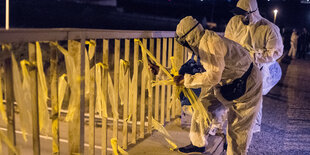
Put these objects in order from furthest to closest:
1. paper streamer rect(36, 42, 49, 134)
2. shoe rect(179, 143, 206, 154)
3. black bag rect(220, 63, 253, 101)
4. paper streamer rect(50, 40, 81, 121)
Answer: shoe rect(179, 143, 206, 154) → black bag rect(220, 63, 253, 101) → paper streamer rect(50, 40, 81, 121) → paper streamer rect(36, 42, 49, 134)

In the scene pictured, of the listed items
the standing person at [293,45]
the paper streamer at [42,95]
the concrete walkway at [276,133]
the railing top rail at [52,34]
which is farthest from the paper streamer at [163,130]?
the standing person at [293,45]

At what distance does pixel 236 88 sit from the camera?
364 centimetres

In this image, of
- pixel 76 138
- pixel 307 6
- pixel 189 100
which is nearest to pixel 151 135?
pixel 189 100

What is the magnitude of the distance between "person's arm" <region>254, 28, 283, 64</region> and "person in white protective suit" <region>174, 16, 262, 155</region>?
944 mm

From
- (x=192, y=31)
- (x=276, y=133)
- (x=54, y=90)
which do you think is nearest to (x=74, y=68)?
(x=54, y=90)

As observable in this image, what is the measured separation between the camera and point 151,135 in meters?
4.59

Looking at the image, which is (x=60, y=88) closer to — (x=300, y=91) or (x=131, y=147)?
(x=131, y=147)

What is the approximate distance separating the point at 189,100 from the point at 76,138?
1387mm

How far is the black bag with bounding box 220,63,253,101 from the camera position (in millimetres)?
3611

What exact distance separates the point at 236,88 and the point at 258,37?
1.53 metres

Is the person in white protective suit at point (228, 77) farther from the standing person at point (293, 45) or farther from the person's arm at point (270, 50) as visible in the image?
the standing person at point (293, 45)

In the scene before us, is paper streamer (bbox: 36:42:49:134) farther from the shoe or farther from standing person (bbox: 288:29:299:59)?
standing person (bbox: 288:29:299:59)

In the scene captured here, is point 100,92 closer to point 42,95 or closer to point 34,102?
point 42,95

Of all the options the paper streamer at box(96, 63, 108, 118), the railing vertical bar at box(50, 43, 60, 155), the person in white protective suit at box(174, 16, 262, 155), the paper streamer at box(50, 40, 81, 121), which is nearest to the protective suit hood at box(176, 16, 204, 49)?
the person in white protective suit at box(174, 16, 262, 155)
